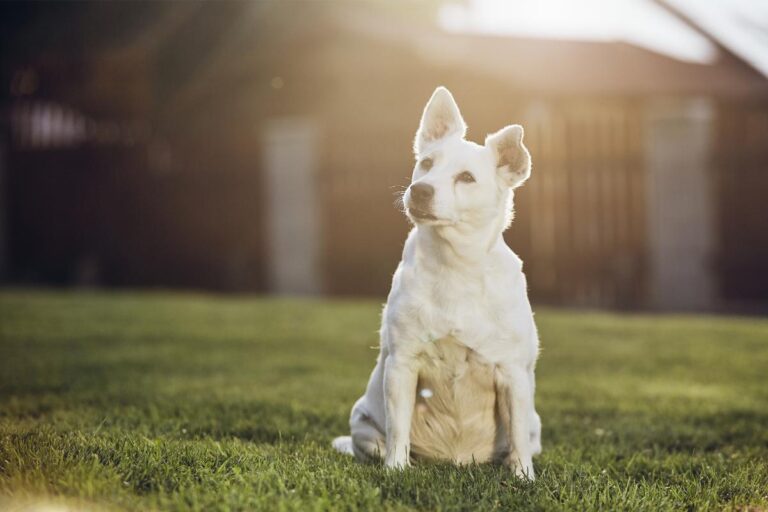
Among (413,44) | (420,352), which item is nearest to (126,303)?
(413,44)

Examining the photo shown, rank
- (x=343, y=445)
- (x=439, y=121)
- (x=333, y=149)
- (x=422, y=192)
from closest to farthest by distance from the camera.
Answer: (x=422, y=192), (x=439, y=121), (x=343, y=445), (x=333, y=149)

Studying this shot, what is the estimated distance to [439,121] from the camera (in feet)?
11.4

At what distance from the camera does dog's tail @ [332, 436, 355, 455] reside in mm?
3784

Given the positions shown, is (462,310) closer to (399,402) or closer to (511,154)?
(399,402)

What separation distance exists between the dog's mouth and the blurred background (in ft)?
28.8

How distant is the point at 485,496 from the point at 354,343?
506cm

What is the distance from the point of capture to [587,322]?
9133 mm

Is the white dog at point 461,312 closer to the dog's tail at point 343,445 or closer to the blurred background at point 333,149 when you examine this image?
the dog's tail at point 343,445

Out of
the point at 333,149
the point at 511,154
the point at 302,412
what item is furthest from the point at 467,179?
the point at 333,149

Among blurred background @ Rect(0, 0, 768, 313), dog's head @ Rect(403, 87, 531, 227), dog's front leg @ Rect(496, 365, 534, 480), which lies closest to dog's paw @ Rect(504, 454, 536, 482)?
dog's front leg @ Rect(496, 365, 534, 480)

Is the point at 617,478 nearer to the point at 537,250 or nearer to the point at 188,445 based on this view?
the point at 188,445

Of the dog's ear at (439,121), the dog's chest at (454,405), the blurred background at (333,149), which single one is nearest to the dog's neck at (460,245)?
the dog's chest at (454,405)

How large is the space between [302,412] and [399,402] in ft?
5.19

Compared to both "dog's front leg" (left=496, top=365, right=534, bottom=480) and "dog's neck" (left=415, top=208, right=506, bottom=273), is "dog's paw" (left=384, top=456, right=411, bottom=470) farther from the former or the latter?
"dog's neck" (left=415, top=208, right=506, bottom=273)
